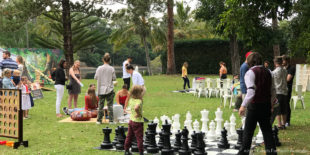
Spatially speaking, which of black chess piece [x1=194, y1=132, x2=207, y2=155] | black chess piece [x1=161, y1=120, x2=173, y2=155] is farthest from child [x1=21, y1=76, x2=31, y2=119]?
black chess piece [x1=194, y1=132, x2=207, y2=155]

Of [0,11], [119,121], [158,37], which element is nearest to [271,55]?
[158,37]

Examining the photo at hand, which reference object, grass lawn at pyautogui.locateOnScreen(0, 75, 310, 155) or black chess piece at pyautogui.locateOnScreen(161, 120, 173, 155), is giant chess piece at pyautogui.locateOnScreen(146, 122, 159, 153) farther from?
grass lawn at pyautogui.locateOnScreen(0, 75, 310, 155)

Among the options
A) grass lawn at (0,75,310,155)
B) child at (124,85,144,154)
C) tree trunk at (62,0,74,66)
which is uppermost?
tree trunk at (62,0,74,66)

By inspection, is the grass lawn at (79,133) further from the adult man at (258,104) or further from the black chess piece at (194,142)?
the black chess piece at (194,142)

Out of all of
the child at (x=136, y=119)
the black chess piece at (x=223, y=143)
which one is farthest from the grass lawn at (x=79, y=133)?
the black chess piece at (x=223, y=143)

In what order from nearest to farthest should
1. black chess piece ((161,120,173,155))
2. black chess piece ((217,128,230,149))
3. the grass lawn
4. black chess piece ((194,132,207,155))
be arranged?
black chess piece ((194,132,207,155)) → black chess piece ((161,120,173,155)) → black chess piece ((217,128,230,149)) → the grass lawn

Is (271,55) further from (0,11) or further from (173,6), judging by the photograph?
(0,11)

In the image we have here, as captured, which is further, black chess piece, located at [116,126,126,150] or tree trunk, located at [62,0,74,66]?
tree trunk, located at [62,0,74,66]

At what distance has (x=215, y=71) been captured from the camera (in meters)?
32.0

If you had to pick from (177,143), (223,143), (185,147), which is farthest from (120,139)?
(223,143)

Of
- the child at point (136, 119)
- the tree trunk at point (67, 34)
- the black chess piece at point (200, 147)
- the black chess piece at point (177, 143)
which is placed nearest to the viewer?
the black chess piece at point (200, 147)

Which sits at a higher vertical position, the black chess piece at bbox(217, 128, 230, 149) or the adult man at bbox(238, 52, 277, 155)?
the adult man at bbox(238, 52, 277, 155)

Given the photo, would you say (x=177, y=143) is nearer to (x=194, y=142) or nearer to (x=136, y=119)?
(x=194, y=142)

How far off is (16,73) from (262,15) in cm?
632
